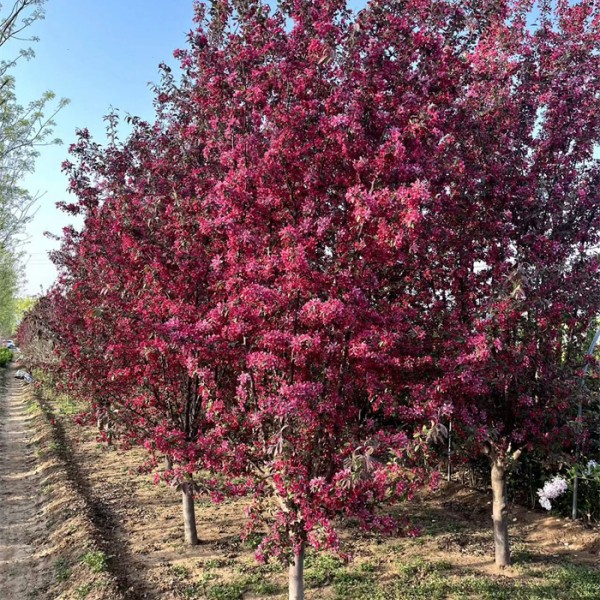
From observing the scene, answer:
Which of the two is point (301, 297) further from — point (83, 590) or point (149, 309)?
point (83, 590)

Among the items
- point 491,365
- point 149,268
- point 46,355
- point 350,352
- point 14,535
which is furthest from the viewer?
point 46,355

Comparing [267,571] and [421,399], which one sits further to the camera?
[267,571]

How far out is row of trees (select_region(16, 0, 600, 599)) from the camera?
367cm

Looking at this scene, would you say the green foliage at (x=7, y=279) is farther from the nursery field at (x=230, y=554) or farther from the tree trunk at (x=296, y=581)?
the tree trunk at (x=296, y=581)

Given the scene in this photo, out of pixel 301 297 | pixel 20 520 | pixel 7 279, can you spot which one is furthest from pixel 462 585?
pixel 7 279

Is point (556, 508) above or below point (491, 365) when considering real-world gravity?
below

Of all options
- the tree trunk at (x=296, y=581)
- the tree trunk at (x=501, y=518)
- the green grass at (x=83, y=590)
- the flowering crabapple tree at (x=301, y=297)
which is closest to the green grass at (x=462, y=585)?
the tree trunk at (x=501, y=518)

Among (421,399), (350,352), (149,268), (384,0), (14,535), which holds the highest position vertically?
(384,0)

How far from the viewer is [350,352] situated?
3.59m

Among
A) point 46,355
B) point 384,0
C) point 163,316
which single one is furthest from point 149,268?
point 46,355

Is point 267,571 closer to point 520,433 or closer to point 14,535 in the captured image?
point 520,433

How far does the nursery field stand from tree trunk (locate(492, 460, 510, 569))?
13 centimetres

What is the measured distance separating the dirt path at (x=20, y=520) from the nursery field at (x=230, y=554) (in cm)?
2

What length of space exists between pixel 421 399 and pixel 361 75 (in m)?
2.42
